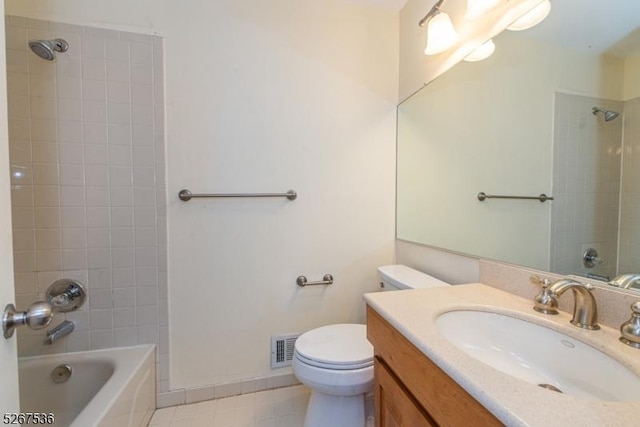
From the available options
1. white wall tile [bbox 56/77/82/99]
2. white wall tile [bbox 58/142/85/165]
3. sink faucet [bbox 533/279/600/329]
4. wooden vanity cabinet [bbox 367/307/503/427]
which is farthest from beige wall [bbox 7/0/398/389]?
sink faucet [bbox 533/279/600/329]

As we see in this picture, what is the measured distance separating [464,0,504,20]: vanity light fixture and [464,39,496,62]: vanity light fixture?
0.10 metres

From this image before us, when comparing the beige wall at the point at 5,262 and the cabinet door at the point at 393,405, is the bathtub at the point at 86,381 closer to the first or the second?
the beige wall at the point at 5,262

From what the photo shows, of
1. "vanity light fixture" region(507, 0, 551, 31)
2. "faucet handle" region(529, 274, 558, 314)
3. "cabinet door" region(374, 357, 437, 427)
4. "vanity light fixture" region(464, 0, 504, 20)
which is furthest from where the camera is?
"vanity light fixture" region(464, 0, 504, 20)

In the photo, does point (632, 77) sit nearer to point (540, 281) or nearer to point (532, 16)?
point (532, 16)

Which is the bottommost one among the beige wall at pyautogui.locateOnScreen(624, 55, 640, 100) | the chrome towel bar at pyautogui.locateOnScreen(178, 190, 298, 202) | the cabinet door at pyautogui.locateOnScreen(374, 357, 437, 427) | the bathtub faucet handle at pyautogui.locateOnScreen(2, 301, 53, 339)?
the cabinet door at pyautogui.locateOnScreen(374, 357, 437, 427)

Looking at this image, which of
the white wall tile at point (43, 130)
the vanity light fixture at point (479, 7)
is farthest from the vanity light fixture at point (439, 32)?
the white wall tile at point (43, 130)

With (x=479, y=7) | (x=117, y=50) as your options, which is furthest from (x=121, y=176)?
(x=479, y=7)

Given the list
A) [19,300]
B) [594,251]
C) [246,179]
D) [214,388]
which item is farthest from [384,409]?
[19,300]

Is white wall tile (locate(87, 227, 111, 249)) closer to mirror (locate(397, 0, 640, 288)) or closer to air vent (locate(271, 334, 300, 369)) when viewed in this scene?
air vent (locate(271, 334, 300, 369))

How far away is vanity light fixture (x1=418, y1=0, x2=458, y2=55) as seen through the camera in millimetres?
1167

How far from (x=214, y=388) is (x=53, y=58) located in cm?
175

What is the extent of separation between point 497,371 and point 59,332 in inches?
66.9

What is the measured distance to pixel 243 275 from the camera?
1.43 metres

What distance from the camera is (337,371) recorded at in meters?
1.01
